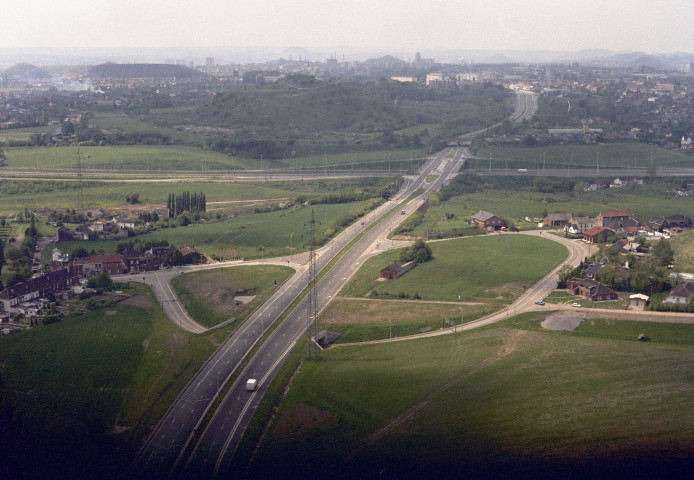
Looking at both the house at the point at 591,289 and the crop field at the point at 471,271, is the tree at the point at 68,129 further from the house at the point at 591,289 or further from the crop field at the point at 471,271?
the house at the point at 591,289

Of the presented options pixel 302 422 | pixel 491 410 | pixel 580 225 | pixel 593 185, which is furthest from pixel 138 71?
pixel 491 410

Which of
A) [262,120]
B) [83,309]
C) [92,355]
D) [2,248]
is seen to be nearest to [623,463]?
[92,355]

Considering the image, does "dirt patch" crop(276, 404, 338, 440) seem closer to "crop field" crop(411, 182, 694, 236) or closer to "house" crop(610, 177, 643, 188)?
"crop field" crop(411, 182, 694, 236)

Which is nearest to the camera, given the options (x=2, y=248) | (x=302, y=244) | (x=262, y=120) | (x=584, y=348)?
(x=584, y=348)

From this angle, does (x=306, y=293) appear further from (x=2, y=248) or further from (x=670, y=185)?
(x=670, y=185)

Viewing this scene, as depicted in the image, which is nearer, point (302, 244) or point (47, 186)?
point (302, 244)

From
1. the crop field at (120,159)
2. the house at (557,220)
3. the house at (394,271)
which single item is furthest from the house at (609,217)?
the crop field at (120,159)

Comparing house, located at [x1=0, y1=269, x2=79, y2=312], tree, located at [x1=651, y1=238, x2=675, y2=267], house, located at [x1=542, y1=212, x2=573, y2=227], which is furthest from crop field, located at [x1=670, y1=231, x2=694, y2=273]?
house, located at [x1=0, y1=269, x2=79, y2=312]
